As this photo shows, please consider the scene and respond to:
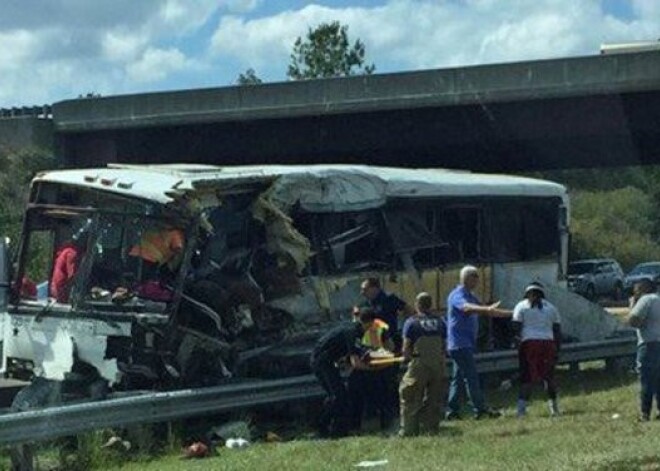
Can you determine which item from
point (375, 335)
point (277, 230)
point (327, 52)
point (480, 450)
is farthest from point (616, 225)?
point (480, 450)

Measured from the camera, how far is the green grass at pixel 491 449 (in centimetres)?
1348

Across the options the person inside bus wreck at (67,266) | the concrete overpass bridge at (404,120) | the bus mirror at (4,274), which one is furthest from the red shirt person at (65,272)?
the concrete overpass bridge at (404,120)

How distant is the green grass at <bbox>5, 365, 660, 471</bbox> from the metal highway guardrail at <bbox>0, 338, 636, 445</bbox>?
444 mm

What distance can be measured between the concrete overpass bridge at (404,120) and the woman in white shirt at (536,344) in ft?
70.1

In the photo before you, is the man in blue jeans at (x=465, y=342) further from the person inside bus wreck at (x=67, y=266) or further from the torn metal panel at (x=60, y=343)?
the person inside bus wreck at (x=67, y=266)

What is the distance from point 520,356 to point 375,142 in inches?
980

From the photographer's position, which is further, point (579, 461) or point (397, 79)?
point (397, 79)

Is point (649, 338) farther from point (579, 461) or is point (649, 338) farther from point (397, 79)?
point (397, 79)

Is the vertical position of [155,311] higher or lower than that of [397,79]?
lower

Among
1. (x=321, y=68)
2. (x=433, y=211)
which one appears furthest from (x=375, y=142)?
(x=321, y=68)

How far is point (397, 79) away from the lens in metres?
40.5

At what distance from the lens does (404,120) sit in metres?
41.8

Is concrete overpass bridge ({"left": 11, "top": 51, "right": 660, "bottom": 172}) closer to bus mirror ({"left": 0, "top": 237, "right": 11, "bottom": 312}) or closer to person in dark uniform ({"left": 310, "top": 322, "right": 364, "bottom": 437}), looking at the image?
bus mirror ({"left": 0, "top": 237, "right": 11, "bottom": 312})

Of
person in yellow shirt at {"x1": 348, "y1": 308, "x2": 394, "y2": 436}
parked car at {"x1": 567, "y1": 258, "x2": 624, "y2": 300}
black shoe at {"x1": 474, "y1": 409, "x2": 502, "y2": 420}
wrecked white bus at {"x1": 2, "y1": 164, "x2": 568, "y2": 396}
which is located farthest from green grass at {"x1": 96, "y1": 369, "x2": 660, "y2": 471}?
parked car at {"x1": 567, "y1": 258, "x2": 624, "y2": 300}
